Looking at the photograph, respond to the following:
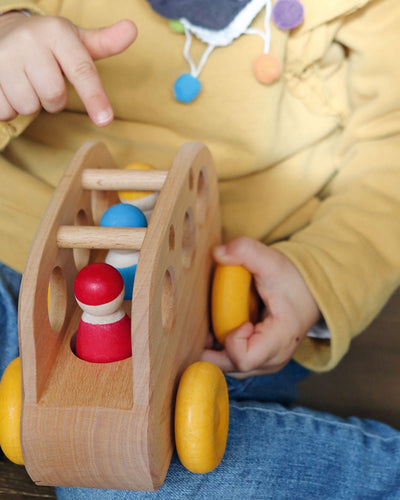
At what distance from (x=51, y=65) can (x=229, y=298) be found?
Answer: 0.31m

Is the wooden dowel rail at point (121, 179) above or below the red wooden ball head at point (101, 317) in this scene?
above

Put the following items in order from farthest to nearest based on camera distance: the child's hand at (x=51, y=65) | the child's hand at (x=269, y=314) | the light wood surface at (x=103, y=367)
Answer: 1. the child's hand at (x=269, y=314)
2. the child's hand at (x=51, y=65)
3. the light wood surface at (x=103, y=367)

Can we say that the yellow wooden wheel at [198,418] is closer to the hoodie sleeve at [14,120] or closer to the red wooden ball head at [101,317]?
the red wooden ball head at [101,317]

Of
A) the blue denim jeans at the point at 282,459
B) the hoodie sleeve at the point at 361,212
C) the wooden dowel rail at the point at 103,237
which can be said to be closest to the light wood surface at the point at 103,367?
the wooden dowel rail at the point at 103,237

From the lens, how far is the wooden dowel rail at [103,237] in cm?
47

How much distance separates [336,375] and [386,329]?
141 millimetres

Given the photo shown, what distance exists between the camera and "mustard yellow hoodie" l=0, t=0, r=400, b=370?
69 centimetres

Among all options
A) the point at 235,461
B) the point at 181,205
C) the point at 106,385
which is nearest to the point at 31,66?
the point at 181,205

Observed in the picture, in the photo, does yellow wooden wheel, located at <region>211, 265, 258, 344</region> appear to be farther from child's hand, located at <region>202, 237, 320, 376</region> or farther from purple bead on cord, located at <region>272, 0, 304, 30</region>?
purple bead on cord, located at <region>272, 0, 304, 30</region>

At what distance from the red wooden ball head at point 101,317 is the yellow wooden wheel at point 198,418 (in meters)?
0.06

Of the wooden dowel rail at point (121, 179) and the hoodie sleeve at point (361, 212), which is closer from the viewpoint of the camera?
the wooden dowel rail at point (121, 179)

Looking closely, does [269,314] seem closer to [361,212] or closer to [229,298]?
[229,298]

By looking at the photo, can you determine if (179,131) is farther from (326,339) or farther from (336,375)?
(336,375)

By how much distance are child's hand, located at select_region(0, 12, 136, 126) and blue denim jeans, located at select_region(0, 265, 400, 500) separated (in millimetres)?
235
